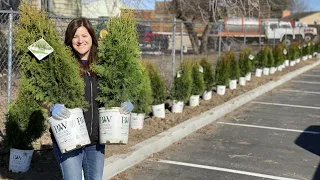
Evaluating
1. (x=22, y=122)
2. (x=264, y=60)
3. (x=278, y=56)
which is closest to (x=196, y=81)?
(x=22, y=122)

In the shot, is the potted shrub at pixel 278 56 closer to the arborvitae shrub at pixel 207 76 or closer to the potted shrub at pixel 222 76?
the potted shrub at pixel 222 76

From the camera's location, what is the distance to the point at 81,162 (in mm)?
3133

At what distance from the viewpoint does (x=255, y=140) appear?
693 centimetres

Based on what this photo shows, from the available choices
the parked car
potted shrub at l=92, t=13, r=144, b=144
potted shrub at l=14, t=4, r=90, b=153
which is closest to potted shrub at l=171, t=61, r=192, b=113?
the parked car

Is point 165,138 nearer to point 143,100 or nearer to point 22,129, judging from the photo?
point 143,100

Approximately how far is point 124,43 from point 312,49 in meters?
26.7

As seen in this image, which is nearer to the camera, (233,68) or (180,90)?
(180,90)

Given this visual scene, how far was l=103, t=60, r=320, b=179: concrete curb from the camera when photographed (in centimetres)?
503

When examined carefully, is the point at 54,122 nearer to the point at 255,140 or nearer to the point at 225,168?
the point at 225,168

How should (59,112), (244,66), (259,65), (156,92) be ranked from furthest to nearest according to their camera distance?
(259,65), (244,66), (156,92), (59,112)

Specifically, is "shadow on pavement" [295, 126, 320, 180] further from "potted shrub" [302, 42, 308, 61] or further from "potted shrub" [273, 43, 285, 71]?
"potted shrub" [302, 42, 308, 61]

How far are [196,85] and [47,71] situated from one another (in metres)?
6.40

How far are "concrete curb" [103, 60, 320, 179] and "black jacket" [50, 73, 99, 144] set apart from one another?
175 centimetres

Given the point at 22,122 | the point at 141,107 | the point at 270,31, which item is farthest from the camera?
the point at 270,31
